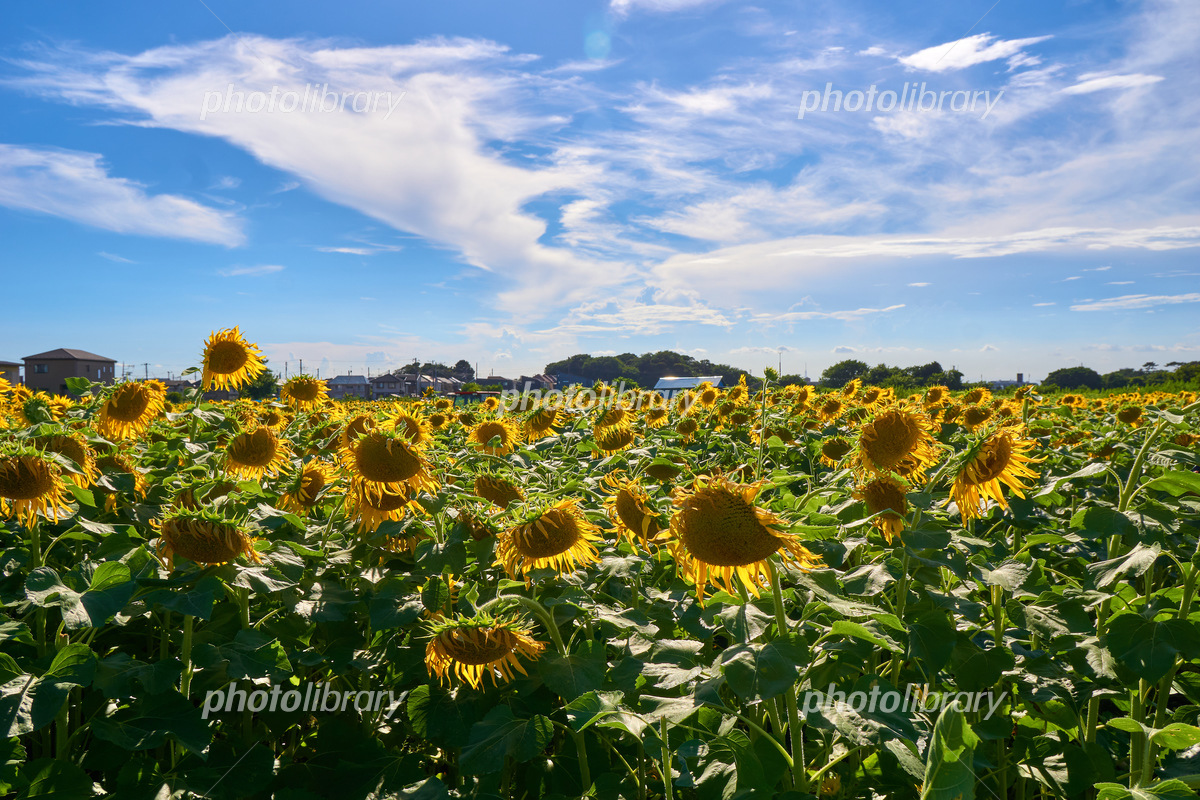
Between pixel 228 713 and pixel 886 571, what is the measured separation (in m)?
2.89

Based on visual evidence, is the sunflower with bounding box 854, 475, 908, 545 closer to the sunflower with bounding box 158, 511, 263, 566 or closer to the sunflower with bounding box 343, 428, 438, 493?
the sunflower with bounding box 343, 428, 438, 493

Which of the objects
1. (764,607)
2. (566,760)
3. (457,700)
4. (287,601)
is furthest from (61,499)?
(764,607)

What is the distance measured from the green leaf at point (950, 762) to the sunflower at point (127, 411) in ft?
17.2

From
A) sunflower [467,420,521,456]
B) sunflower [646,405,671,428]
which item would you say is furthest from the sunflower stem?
sunflower [646,405,671,428]

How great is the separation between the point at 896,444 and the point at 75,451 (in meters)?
3.81

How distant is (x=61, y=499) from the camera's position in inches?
113

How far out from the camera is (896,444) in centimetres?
303

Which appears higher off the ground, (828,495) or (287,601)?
(828,495)

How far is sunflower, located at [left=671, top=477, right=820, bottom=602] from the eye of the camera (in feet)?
6.63

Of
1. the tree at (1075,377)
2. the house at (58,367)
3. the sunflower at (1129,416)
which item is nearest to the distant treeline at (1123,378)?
the tree at (1075,377)

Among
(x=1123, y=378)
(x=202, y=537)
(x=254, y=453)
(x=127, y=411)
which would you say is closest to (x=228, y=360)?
(x=127, y=411)

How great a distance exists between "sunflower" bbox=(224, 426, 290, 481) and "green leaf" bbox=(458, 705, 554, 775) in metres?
2.17

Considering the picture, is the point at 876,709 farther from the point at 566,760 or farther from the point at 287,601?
the point at 287,601

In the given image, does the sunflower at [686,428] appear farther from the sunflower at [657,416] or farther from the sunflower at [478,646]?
the sunflower at [478,646]
